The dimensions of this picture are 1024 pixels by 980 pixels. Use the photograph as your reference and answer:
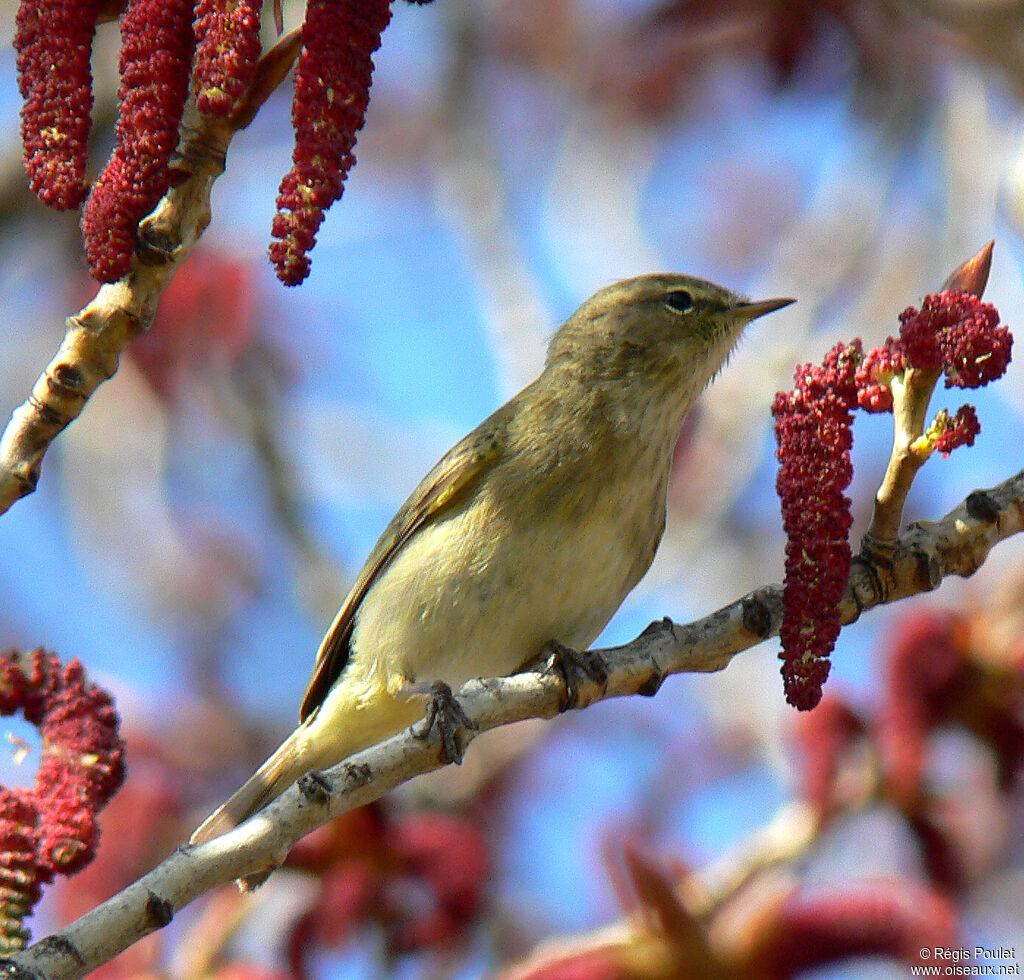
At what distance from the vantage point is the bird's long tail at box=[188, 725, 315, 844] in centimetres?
377

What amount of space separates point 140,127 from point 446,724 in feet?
3.70

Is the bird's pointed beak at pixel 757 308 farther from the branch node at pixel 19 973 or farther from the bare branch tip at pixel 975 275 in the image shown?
the branch node at pixel 19 973

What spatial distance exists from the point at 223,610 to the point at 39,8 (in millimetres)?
5261

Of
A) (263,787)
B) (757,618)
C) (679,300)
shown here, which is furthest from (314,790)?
(679,300)

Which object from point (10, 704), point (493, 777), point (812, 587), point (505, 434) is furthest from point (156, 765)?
point (812, 587)

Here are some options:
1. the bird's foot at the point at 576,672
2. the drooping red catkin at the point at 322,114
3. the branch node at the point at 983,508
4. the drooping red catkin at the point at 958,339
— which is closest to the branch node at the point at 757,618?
the bird's foot at the point at 576,672

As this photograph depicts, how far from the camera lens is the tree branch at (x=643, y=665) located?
2049 mm

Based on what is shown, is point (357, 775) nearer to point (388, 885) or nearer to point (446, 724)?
point (446, 724)

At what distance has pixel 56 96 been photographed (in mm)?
1976

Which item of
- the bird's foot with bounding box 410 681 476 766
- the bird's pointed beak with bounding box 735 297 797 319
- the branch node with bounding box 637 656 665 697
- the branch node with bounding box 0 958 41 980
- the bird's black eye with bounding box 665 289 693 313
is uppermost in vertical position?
the bird's black eye with bounding box 665 289 693 313

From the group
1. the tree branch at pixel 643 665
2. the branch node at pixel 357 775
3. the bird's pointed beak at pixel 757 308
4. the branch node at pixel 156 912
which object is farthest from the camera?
the bird's pointed beak at pixel 757 308

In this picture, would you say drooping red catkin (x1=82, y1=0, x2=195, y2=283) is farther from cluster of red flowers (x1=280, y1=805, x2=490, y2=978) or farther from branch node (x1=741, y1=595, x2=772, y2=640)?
cluster of red flowers (x1=280, y1=805, x2=490, y2=978)

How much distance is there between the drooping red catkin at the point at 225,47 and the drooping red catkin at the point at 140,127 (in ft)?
0.24

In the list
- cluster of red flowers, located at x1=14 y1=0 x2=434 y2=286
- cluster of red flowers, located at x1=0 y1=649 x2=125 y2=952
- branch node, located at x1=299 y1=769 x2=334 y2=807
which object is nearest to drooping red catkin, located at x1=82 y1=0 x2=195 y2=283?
cluster of red flowers, located at x1=14 y1=0 x2=434 y2=286
